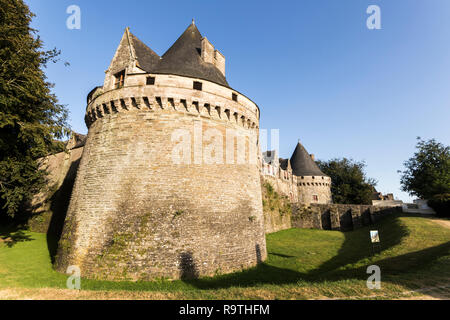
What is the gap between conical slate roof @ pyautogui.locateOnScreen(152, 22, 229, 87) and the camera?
11.7m

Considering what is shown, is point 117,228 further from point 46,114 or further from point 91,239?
point 46,114

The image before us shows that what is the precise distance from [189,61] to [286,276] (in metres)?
12.3

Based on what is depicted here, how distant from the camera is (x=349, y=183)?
1503 inches

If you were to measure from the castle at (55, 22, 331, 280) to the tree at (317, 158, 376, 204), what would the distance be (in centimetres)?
3084

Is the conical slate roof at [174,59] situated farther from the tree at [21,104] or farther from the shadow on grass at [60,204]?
the shadow on grass at [60,204]

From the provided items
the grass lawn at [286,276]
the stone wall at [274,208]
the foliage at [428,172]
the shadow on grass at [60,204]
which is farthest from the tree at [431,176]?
the shadow on grass at [60,204]

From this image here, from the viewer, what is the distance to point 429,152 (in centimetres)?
2350

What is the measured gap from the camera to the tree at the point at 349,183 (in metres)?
35.8

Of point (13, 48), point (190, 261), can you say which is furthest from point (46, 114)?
point (190, 261)

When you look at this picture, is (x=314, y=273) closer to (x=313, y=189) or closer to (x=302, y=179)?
(x=313, y=189)

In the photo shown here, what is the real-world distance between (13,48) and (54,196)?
14.0 metres

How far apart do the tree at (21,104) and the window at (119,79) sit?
342 cm

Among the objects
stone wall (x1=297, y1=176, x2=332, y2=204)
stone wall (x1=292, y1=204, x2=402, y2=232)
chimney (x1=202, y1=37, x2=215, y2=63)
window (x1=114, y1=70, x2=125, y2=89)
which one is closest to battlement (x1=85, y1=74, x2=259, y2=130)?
window (x1=114, y1=70, x2=125, y2=89)

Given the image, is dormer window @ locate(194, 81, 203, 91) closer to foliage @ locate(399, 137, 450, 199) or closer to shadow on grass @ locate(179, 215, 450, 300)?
shadow on grass @ locate(179, 215, 450, 300)
